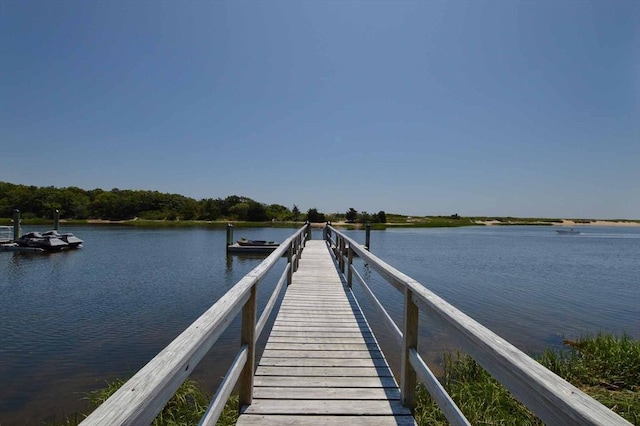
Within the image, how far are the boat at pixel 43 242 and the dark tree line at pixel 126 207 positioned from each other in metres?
50.3

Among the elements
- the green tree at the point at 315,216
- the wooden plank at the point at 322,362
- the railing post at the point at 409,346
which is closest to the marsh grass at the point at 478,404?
the wooden plank at the point at 322,362

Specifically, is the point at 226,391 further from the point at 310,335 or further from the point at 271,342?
the point at 310,335

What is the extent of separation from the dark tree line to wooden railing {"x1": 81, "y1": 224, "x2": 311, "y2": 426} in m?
72.0

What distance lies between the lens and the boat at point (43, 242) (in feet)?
75.2

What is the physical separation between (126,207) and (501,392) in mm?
87249

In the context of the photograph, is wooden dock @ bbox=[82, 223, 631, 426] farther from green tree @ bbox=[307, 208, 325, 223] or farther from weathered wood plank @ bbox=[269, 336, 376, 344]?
green tree @ bbox=[307, 208, 325, 223]

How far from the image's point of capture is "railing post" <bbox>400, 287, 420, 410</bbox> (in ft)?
9.53

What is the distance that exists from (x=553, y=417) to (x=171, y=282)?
14.8 meters

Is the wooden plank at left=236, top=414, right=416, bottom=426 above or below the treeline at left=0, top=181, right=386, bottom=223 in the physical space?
below

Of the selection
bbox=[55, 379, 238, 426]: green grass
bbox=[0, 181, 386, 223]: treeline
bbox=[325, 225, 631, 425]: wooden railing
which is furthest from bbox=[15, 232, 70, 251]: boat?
bbox=[0, 181, 386, 223]: treeline

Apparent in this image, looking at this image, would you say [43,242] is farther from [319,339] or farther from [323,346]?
[323,346]

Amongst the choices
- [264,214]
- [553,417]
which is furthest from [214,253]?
[264,214]

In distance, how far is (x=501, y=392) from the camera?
4742mm

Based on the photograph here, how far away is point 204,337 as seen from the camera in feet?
5.88
